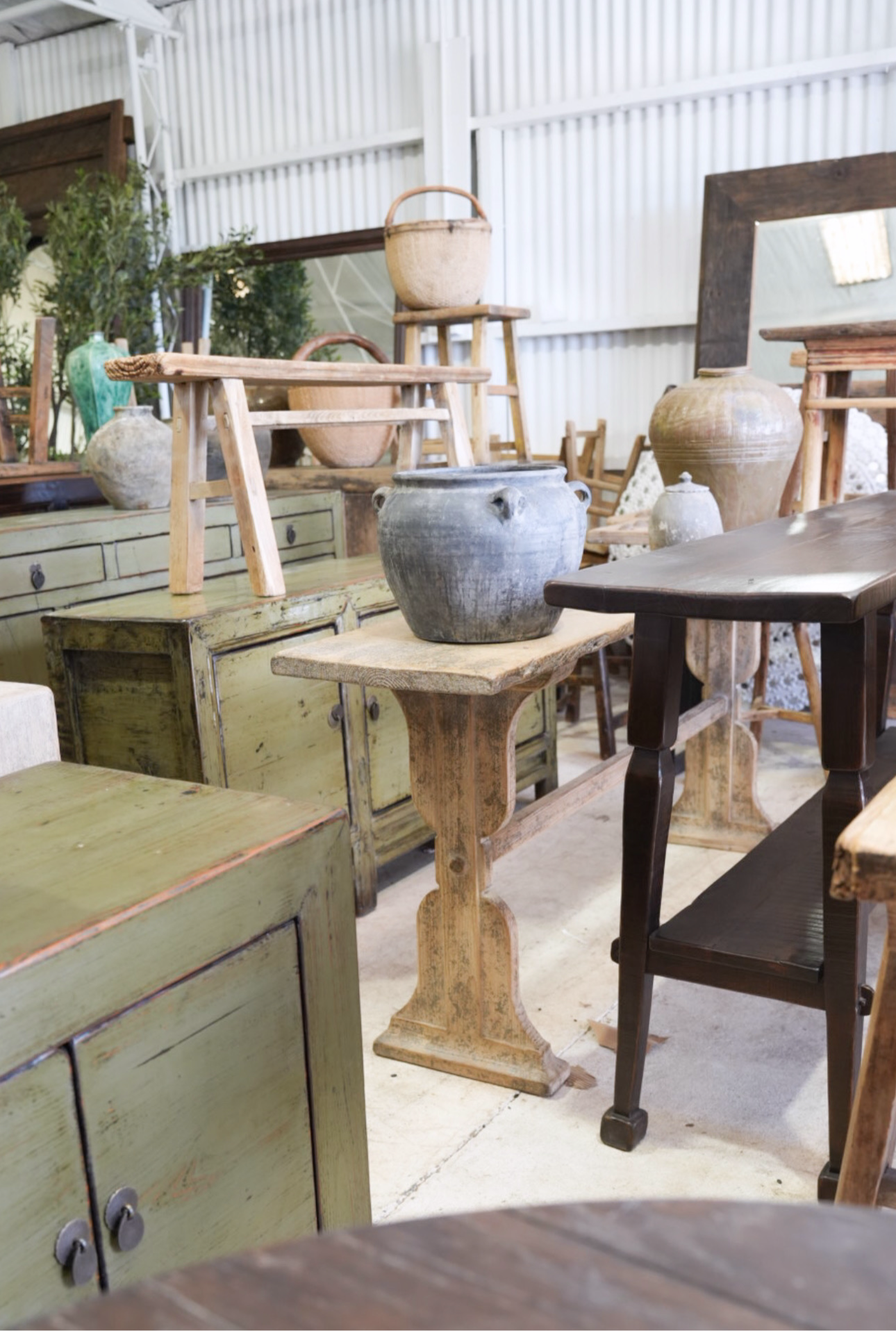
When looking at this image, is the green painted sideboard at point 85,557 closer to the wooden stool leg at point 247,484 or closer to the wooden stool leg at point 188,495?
the wooden stool leg at point 188,495

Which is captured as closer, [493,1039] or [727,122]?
[493,1039]

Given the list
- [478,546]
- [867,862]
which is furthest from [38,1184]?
[478,546]

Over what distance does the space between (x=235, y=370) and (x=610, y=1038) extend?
5.48 ft

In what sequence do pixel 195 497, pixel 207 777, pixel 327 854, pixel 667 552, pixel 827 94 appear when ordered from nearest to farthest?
pixel 327 854 < pixel 667 552 < pixel 207 777 < pixel 195 497 < pixel 827 94

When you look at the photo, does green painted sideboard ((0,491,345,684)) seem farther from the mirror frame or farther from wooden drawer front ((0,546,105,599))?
the mirror frame

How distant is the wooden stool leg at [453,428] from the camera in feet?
11.5

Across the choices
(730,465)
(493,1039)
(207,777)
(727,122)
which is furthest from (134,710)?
(727,122)

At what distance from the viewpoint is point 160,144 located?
8188mm

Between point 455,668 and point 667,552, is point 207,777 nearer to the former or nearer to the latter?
point 455,668

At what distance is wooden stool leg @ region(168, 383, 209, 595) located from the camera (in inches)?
112

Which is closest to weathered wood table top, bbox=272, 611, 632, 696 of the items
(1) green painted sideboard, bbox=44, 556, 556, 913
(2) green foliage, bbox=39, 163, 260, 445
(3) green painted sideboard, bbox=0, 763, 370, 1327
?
(1) green painted sideboard, bbox=44, 556, 556, 913

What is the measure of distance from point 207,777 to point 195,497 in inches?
28.7

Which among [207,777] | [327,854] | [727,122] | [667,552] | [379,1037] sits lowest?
[379,1037]

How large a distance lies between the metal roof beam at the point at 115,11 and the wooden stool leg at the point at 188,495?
575cm
